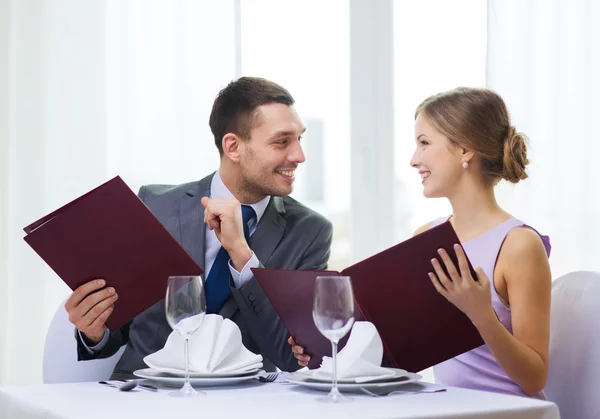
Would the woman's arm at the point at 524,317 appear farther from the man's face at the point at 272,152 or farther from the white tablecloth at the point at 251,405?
the man's face at the point at 272,152

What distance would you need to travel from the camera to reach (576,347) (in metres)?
1.91

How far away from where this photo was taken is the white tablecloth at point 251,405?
4.30ft

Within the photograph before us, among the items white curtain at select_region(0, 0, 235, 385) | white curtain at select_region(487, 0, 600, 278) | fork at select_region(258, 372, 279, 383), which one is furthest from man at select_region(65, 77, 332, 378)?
white curtain at select_region(0, 0, 235, 385)

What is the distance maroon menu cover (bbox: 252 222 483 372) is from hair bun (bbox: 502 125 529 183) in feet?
1.63

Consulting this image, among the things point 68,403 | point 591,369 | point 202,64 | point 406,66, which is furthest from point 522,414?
point 202,64

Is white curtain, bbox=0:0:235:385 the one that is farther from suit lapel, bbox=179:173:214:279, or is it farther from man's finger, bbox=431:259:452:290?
man's finger, bbox=431:259:452:290

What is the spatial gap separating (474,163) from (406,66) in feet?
4.66

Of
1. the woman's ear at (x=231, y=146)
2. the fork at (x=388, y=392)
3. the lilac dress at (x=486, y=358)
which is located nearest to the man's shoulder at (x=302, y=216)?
the woman's ear at (x=231, y=146)

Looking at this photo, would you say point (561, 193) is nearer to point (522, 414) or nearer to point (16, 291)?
point (522, 414)

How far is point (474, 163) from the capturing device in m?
2.12

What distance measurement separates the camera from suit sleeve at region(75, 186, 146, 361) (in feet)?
6.65

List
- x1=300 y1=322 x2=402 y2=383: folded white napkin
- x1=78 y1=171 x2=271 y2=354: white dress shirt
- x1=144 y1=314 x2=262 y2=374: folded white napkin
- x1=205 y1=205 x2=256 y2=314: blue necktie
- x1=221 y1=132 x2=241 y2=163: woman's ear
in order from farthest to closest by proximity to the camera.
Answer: x1=221 y1=132 x2=241 y2=163: woman's ear → x1=205 y1=205 x2=256 y2=314: blue necktie → x1=78 y1=171 x2=271 y2=354: white dress shirt → x1=144 y1=314 x2=262 y2=374: folded white napkin → x1=300 y1=322 x2=402 y2=383: folded white napkin

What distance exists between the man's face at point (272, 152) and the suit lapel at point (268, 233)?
0.22 ft

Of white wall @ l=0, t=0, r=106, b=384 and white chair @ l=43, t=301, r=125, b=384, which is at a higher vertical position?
white wall @ l=0, t=0, r=106, b=384
